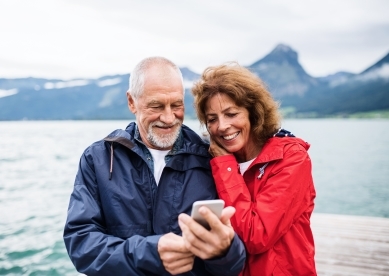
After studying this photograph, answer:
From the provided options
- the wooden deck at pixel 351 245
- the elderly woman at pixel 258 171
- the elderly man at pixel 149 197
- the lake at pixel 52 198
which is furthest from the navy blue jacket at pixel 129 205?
the wooden deck at pixel 351 245

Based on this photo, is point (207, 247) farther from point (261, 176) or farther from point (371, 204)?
point (371, 204)

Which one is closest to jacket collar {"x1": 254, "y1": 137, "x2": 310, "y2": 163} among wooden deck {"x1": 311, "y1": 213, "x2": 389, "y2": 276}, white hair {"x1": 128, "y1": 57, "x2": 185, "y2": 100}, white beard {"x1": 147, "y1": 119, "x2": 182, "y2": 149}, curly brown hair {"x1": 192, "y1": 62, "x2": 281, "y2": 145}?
curly brown hair {"x1": 192, "y1": 62, "x2": 281, "y2": 145}

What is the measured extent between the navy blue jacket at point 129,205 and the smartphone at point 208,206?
38cm

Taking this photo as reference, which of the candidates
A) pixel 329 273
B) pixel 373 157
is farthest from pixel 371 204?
pixel 373 157

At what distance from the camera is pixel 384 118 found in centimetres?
14162

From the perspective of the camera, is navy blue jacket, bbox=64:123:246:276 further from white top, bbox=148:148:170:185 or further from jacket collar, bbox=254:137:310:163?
jacket collar, bbox=254:137:310:163

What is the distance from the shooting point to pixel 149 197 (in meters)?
2.46

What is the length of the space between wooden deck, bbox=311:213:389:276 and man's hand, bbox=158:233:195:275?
359cm

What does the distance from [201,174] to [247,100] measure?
71cm

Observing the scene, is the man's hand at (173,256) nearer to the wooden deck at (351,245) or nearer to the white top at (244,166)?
the white top at (244,166)

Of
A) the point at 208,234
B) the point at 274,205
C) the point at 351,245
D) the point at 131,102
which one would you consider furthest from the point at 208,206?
the point at 351,245

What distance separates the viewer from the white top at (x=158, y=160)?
8.81 feet

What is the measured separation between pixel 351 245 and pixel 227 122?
4.17m

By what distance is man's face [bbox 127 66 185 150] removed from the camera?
264 cm
